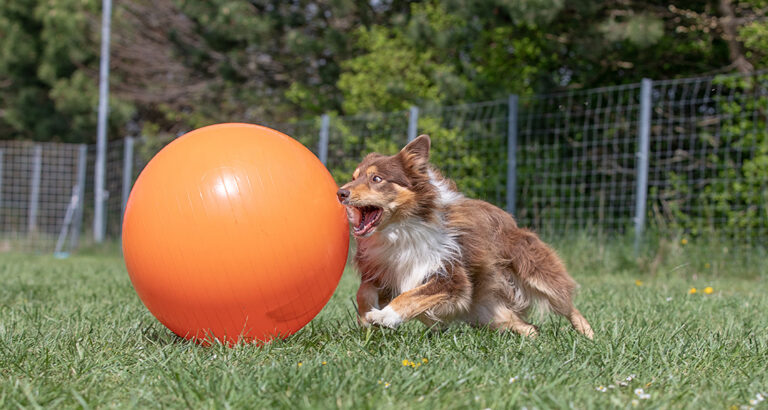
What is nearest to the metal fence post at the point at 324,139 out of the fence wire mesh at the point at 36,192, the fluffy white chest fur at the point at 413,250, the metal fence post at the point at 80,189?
the fluffy white chest fur at the point at 413,250

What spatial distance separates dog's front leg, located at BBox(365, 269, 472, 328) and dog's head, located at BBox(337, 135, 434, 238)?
0.37m

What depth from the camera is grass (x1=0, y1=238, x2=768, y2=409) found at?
2404 mm

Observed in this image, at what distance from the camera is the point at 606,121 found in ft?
30.7

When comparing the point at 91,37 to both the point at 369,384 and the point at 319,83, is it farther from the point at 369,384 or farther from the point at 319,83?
the point at 369,384

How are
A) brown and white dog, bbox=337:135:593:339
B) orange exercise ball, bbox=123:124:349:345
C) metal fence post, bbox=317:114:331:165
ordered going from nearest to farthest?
orange exercise ball, bbox=123:124:349:345
brown and white dog, bbox=337:135:593:339
metal fence post, bbox=317:114:331:165

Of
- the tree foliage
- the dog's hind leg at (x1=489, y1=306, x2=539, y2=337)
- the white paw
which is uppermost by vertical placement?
the tree foliage

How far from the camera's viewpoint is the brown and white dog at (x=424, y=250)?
3479 millimetres

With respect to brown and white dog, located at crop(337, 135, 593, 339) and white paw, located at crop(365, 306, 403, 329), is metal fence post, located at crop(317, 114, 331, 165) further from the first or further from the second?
white paw, located at crop(365, 306, 403, 329)

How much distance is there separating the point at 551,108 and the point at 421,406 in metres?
8.45

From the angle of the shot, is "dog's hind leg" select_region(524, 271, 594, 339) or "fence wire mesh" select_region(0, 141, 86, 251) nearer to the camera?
"dog's hind leg" select_region(524, 271, 594, 339)

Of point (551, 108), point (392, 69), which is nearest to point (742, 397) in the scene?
point (551, 108)

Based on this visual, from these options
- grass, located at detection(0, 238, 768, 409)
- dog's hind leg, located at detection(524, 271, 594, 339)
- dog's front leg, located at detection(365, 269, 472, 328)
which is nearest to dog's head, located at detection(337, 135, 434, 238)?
dog's front leg, located at detection(365, 269, 472, 328)

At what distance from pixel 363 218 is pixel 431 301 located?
554mm

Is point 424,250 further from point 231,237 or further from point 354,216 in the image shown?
point 231,237
